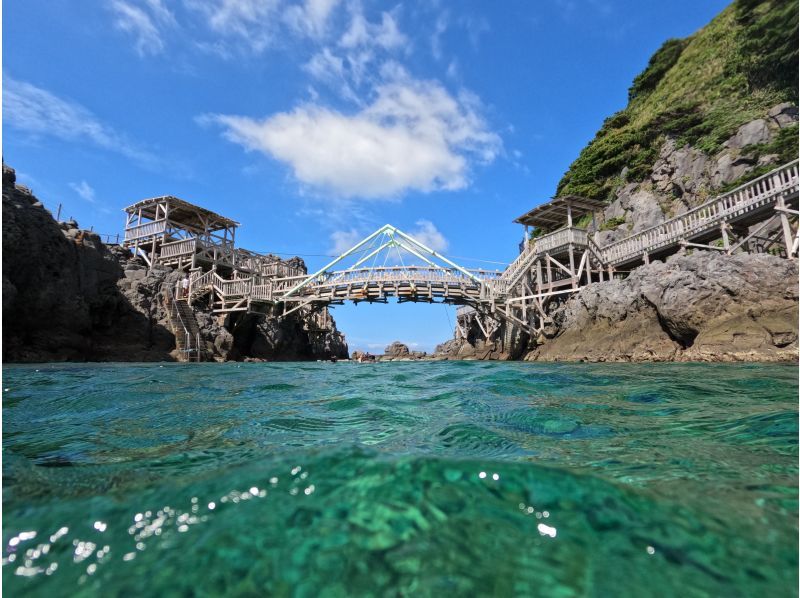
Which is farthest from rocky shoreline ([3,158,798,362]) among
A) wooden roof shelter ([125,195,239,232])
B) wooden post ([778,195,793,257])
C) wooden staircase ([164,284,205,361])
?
wooden roof shelter ([125,195,239,232])

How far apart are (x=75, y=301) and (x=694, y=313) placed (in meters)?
21.6

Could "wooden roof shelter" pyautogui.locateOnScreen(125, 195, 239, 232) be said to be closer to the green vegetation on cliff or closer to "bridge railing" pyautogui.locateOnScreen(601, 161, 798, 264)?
"bridge railing" pyautogui.locateOnScreen(601, 161, 798, 264)

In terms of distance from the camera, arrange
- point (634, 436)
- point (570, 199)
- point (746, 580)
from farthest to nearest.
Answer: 1. point (570, 199)
2. point (634, 436)
3. point (746, 580)

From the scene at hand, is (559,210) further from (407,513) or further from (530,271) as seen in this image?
(407,513)

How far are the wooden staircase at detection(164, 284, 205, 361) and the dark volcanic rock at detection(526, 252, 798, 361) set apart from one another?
16.8 m

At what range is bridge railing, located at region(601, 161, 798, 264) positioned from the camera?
44.4 ft

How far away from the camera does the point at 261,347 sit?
27500mm

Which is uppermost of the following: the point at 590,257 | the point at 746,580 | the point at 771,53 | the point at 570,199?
the point at 771,53

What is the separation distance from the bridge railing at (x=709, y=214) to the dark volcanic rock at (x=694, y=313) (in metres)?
4.06

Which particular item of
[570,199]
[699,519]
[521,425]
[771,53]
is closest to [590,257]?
[570,199]

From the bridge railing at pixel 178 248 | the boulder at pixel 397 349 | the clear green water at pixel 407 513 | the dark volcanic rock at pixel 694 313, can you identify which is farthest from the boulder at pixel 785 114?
the bridge railing at pixel 178 248

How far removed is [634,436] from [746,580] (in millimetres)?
1647

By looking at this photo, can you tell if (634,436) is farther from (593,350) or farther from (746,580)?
(593,350)

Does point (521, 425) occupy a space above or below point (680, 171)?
below
